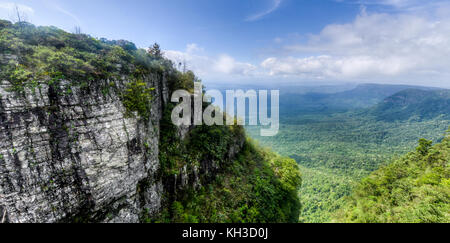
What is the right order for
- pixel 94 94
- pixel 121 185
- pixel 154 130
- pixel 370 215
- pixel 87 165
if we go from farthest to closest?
1. pixel 370 215
2. pixel 154 130
3. pixel 121 185
4. pixel 94 94
5. pixel 87 165

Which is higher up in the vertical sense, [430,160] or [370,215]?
[430,160]

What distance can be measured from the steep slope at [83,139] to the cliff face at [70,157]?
0.03 m

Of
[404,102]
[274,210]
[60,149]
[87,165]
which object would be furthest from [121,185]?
[404,102]

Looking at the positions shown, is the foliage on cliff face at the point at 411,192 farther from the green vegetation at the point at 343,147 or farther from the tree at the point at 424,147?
the green vegetation at the point at 343,147

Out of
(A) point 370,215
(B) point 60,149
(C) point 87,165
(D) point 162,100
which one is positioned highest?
(D) point 162,100

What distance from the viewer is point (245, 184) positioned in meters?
19.5

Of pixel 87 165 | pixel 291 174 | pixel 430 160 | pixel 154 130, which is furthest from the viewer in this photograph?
pixel 291 174

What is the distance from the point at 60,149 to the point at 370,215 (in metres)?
26.4

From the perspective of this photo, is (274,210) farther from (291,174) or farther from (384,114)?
(384,114)

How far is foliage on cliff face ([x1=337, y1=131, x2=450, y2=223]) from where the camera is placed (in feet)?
41.4

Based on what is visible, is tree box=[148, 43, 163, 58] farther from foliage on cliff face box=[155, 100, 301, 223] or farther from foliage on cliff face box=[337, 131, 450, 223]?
foliage on cliff face box=[337, 131, 450, 223]

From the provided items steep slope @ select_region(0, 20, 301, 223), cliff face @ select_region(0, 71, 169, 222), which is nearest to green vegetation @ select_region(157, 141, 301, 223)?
steep slope @ select_region(0, 20, 301, 223)

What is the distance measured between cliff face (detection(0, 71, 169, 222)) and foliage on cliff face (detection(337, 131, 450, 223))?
22.0 meters

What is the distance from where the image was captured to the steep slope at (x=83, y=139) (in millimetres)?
7109
